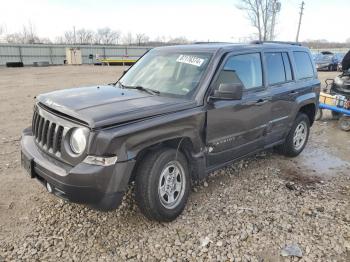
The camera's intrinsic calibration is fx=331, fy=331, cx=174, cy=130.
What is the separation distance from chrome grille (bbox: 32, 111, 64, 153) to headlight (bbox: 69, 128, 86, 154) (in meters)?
0.17

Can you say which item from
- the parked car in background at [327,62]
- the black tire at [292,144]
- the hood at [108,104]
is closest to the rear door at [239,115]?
the hood at [108,104]

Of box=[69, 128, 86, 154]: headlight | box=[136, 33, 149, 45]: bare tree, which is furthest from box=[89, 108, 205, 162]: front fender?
box=[136, 33, 149, 45]: bare tree

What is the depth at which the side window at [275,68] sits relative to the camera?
15.9 ft

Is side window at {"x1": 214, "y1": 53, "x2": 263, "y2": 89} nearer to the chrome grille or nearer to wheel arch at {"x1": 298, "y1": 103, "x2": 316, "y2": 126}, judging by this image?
wheel arch at {"x1": 298, "y1": 103, "x2": 316, "y2": 126}

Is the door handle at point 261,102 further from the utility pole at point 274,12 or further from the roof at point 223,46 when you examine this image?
the utility pole at point 274,12

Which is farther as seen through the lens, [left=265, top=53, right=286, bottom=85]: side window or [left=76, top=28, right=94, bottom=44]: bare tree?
[left=76, top=28, right=94, bottom=44]: bare tree

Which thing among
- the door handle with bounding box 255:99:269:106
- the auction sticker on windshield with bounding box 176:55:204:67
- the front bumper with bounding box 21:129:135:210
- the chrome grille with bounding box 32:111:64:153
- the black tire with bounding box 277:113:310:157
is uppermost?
the auction sticker on windshield with bounding box 176:55:204:67

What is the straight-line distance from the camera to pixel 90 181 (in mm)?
2902

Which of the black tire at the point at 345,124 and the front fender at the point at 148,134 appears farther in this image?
the black tire at the point at 345,124

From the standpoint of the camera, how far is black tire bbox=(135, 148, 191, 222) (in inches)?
129

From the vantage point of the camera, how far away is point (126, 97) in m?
3.68

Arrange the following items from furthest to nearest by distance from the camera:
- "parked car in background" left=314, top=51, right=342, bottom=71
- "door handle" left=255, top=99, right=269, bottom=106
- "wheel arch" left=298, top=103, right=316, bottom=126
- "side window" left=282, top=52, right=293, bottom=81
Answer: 1. "parked car in background" left=314, top=51, right=342, bottom=71
2. "wheel arch" left=298, top=103, right=316, bottom=126
3. "side window" left=282, top=52, right=293, bottom=81
4. "door handle" left=255, top=99, right=269, bottom=106

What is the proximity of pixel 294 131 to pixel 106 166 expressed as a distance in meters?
3.91

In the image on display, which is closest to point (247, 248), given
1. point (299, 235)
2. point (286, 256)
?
point (286, 256)
